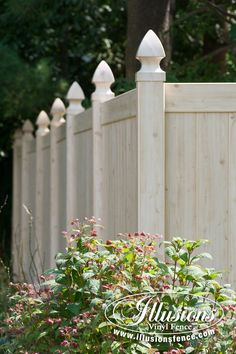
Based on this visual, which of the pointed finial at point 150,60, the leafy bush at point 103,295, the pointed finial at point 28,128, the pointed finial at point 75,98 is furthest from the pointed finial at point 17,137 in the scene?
→ the leafy bush at point 103,295

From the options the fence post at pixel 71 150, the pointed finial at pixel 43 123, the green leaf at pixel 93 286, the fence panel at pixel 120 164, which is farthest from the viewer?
the pointed finial at pixel 43 123

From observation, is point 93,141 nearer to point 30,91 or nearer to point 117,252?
point 117,252

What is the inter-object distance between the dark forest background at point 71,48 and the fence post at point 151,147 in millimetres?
4280

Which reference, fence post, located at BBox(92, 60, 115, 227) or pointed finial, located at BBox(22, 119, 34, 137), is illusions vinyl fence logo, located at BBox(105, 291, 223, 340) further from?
pointed finial, located at BBox(22, 119, 34, 137)

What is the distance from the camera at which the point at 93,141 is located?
6516 mm

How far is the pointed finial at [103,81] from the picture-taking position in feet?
21.5

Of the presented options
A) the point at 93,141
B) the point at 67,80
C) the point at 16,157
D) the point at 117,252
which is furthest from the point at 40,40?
the point at 117,252

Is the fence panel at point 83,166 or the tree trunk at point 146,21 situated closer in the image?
the fence panel at point 83,166

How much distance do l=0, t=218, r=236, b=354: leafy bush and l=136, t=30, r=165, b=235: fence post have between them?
56cm

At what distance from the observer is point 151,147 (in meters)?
5.04

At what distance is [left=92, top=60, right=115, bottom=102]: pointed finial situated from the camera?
6.55 meters

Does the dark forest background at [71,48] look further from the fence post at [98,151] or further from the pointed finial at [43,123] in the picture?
the fence post at [98,151]

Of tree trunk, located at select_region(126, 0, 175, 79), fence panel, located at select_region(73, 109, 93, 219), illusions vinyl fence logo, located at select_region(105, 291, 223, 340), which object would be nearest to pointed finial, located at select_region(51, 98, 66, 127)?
tree trunk, located at select_region(126, 0, 175, 79)

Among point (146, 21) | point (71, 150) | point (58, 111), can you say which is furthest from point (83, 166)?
point (146, 21)
